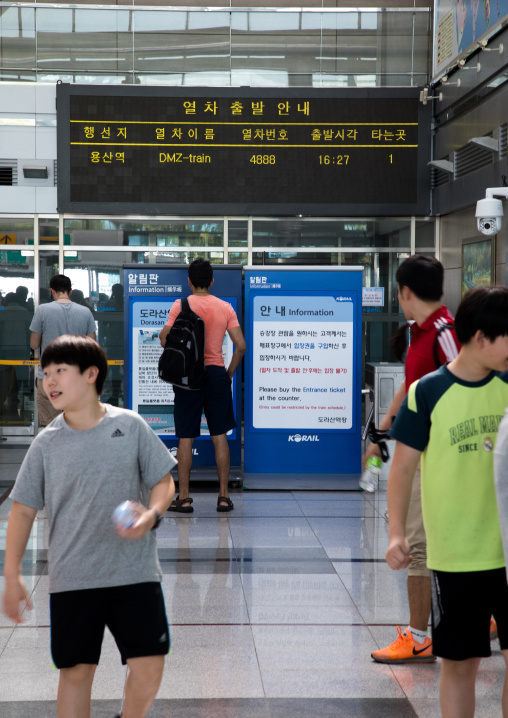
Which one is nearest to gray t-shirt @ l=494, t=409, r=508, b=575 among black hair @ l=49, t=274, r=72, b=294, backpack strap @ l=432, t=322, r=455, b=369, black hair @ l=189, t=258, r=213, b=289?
backpack strap @ l=432, t=322, r=455, b=369

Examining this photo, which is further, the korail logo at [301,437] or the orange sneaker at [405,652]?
the korail logo at [301,437]

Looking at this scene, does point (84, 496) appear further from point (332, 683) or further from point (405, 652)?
point (405, 652)

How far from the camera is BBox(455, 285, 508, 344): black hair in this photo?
234 cm

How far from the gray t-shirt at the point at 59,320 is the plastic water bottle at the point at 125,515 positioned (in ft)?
18.0

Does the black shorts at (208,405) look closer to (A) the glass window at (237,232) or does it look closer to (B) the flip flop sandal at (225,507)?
(B) the flip flop sandal at (225,507)

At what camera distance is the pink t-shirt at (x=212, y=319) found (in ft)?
21.4

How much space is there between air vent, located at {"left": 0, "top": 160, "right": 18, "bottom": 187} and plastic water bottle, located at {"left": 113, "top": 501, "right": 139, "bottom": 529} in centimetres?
860

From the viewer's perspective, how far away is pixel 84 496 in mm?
2338

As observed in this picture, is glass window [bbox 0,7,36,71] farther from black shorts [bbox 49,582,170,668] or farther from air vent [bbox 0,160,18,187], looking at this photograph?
black shorts [bbox 49,582,170,668]

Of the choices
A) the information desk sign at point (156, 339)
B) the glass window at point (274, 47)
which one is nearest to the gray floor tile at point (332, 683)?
the information desk sign at point (156, 339)

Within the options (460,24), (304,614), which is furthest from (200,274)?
(460,24)

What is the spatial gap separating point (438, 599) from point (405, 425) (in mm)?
509

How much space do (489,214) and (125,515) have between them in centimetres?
625

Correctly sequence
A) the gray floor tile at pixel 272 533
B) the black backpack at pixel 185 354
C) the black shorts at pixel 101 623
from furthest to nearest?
1. the black backpack at pixel 185 354
2. the gray floor tile at pixel 272 533
3. the black shorts at pixel 101 623
